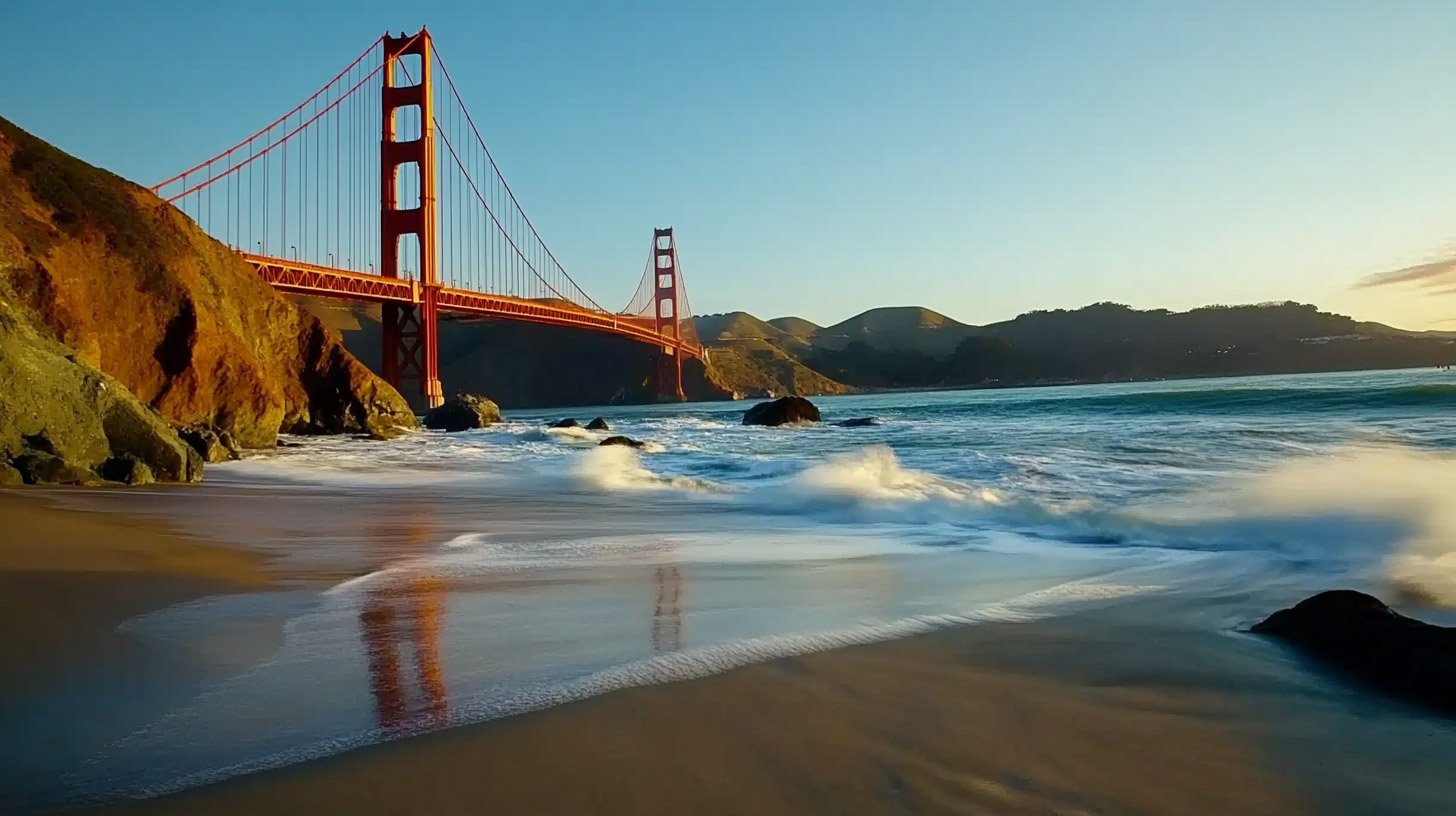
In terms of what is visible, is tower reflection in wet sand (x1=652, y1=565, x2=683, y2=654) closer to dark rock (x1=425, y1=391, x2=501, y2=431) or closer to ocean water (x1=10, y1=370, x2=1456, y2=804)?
ocean water (x1=10, y1=370, x2=1456, y2=804)

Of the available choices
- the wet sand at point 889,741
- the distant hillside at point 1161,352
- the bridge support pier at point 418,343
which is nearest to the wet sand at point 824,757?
the wet sand at point 889,741

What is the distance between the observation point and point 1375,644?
8.89ft

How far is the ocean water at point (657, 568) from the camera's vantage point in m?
2.29

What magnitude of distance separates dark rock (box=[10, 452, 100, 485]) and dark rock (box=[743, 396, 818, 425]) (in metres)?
20.2

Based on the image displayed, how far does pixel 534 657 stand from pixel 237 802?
1121mm

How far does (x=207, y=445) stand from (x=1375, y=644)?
42.8ft

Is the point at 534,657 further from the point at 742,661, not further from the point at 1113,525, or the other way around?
the point at 1113,525

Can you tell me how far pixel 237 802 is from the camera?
167 cm

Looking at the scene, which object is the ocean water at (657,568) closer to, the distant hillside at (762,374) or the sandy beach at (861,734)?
the sandy beach at (861,734)

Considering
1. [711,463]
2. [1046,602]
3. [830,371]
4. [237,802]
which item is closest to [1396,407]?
[711,463]

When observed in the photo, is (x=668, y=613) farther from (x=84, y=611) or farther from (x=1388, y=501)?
(x=1388, y=501)

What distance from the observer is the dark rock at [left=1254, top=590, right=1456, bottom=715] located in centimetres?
248

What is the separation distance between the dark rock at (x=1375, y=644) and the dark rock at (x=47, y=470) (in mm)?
8363

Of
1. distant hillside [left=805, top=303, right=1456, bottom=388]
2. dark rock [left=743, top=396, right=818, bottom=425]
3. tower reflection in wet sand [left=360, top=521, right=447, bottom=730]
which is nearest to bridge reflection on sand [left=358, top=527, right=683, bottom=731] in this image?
tower reflection in wet sand [left=360, top=521, right=447, bottom=730]
